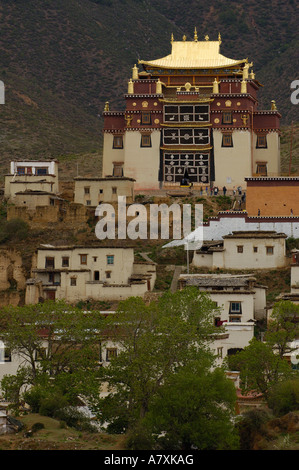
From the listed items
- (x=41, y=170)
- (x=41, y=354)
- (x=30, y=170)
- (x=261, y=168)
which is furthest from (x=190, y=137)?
(x=41, y=354)

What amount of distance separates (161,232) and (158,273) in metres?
5.48

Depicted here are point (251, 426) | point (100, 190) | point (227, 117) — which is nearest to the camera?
point (251, 426)

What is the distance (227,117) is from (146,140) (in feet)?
19.1

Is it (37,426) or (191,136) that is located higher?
(191,136)

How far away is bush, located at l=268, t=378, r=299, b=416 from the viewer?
56.5 meters

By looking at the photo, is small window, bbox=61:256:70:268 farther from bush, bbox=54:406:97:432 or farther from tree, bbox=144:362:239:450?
tree, bbox=144:362:239:450

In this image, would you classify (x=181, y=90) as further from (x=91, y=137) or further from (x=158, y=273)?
(x=91, y=137)

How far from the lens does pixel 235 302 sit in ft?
234

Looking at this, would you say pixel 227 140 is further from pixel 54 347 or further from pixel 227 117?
pixel 54 347

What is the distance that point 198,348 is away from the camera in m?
59.6

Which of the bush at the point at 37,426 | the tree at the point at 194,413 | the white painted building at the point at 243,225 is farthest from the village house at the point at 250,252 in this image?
the bush at the point at 37,426

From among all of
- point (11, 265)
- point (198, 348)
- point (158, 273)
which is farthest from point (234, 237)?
point (198, 348)

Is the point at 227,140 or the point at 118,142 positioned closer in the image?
the point at 227,140
